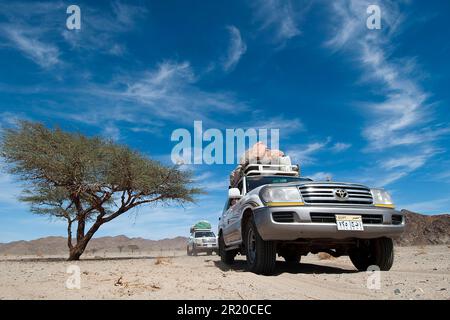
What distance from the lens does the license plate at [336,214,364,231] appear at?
640cm

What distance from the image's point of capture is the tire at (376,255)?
726 centimetres

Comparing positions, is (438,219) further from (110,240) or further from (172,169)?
(110,240)

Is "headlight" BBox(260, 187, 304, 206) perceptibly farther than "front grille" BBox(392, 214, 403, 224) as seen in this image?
No

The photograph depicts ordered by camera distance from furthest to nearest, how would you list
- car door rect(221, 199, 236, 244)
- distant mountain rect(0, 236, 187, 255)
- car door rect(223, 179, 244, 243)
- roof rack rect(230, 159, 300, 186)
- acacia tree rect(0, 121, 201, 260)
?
distant mountain rect(0, 236, 187, 255) → acacia tree rect(0, 121, 201, 260) → roof rack rect(230, 159, 300, 186) → car door rect(221, 199, 236, 244) → car door rect(223, 179, 244, 243)

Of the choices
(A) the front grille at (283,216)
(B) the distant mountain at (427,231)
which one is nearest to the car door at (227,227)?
(A) the front grille at (283,216)

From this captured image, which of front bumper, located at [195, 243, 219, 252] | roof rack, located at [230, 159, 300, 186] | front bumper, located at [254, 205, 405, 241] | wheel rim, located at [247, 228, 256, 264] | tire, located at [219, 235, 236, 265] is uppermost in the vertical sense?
roof rack, located at [230, 159, 300, 186]

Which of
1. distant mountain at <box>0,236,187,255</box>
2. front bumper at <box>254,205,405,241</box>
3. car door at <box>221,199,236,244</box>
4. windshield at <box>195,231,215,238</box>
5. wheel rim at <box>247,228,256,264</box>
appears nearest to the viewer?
front bumper at <box>254,205,405,241</box>

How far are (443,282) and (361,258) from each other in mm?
2428

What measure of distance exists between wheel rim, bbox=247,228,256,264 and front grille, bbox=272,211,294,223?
0.97 m

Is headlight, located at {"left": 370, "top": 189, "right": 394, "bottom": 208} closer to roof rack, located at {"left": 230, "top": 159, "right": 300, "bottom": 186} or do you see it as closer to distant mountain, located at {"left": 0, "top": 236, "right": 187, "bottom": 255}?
roof rack, located at {"left": 230, "top": 159, "right": 300, "bottom": 186}

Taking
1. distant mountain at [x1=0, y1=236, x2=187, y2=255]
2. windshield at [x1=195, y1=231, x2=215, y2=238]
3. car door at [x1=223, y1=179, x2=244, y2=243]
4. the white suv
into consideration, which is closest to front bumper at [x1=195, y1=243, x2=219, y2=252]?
the white suv

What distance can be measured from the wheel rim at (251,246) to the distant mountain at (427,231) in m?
19.5
